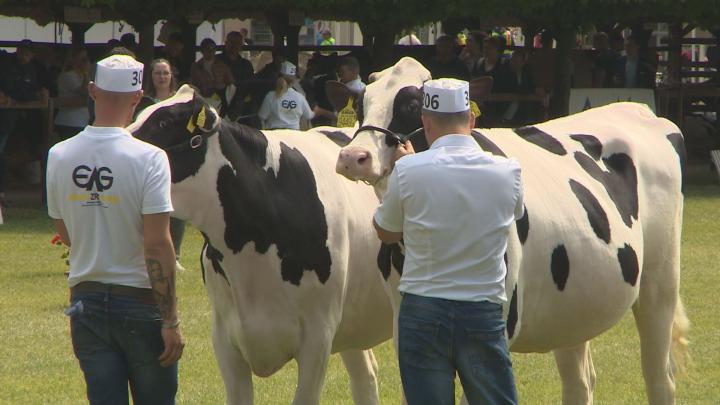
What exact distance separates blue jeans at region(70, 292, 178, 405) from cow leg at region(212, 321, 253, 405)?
1.35m

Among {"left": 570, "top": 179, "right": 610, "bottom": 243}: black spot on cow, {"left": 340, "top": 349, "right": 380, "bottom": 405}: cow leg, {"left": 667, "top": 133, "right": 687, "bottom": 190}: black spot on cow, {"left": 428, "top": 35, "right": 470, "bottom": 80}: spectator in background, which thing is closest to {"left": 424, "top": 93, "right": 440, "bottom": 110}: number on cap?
{"left": 570, "top": 179, "right": 610, "bottom": 243}: black spot on cow

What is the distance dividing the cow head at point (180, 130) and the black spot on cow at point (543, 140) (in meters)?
1.91

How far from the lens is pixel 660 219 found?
290 inches

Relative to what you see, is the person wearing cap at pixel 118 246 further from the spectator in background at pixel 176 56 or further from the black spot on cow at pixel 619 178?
the spectator in background at pixel 176 56

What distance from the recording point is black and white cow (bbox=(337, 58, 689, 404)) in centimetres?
575

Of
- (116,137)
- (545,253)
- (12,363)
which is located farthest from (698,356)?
(116,137)

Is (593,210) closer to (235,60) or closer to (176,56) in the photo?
(176,56)

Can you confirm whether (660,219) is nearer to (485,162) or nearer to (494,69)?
(485,162)

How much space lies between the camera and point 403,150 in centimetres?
538

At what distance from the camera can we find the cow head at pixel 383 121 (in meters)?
5.20

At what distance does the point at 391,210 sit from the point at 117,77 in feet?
3.70

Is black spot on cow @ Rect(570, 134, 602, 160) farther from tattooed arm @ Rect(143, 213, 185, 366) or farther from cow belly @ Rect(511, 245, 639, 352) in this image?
tattooed arm @ Rect(143, 213, 185, 366)

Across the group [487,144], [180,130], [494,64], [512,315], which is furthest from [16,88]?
[512,315]

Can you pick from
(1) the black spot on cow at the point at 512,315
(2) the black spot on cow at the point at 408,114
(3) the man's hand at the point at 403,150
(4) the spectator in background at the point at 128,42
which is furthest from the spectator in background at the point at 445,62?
(3) the man's hand at the point at 403,150
